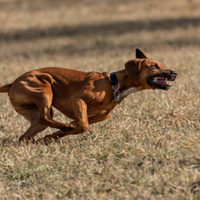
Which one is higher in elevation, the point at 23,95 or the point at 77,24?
the point at 77,24

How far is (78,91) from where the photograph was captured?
5.47 meters

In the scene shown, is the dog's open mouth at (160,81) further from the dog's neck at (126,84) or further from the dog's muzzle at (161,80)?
the dog's neck at (126,84)

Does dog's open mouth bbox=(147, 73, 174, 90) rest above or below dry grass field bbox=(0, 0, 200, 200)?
above

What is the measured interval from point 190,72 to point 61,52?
30.0 feet

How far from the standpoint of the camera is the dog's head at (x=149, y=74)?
521 cm

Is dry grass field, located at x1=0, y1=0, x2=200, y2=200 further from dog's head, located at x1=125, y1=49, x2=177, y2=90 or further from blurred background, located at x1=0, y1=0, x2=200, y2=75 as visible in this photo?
blurred background, located at x1=0, y1=0, x2=200, y2=75

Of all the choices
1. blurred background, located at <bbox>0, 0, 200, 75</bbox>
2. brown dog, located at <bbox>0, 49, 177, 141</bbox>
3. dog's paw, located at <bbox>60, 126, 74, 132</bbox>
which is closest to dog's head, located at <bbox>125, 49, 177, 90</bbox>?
brown dog, located at <bbox>0, 49, 177, 141</bbox>

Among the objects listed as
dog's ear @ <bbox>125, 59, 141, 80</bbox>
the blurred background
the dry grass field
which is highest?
the blurred background

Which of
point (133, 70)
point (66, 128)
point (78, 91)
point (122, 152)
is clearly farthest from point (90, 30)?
point (122, 152)

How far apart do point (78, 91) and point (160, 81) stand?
3.86 ft

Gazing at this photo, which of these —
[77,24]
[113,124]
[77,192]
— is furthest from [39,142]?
[77,24]

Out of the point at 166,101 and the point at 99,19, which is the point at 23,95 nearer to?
the point at 166,101

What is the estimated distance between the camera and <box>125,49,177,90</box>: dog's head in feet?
17.1

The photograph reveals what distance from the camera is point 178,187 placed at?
356 centimetres
